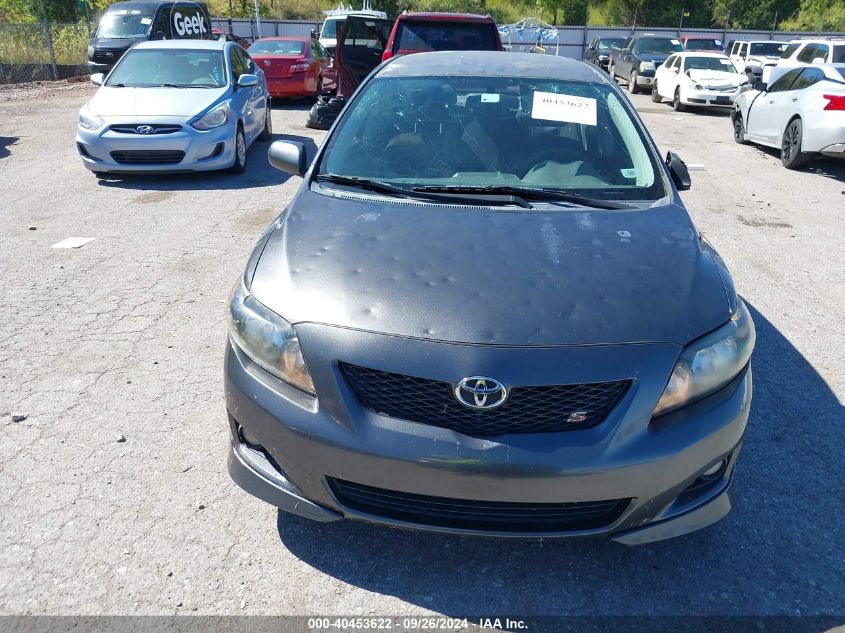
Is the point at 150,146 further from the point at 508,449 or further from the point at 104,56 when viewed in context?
the point at 104,56

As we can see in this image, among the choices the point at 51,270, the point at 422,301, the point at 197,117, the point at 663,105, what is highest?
the point at 422,301

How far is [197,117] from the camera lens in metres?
8.38

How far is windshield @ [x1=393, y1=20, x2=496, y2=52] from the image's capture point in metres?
11.2

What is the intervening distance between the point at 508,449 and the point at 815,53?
57.5 feet

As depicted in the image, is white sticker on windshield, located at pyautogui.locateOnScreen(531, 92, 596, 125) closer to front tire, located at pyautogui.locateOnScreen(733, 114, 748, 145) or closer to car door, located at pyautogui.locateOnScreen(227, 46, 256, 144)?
car door, located at pyautogui.locateOnScreen(227, 46, 256, 144)

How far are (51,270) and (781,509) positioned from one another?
535cm

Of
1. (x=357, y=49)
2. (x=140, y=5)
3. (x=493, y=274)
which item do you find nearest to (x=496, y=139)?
(x=493, y=274)

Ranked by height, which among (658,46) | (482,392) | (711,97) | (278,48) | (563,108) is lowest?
(711,97)

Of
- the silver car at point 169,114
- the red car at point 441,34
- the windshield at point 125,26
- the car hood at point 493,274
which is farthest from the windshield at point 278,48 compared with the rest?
the car hood at point 493,274

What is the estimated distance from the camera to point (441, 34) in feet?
37.2

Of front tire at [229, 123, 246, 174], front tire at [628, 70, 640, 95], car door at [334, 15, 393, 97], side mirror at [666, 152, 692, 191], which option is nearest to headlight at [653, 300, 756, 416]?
side mirror at [666, 152, 692, 191]

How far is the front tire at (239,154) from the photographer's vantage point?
9016 mm

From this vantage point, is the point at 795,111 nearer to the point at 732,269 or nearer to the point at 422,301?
the point at 732,269

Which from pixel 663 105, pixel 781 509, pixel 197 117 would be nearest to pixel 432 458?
pixel 781 509
